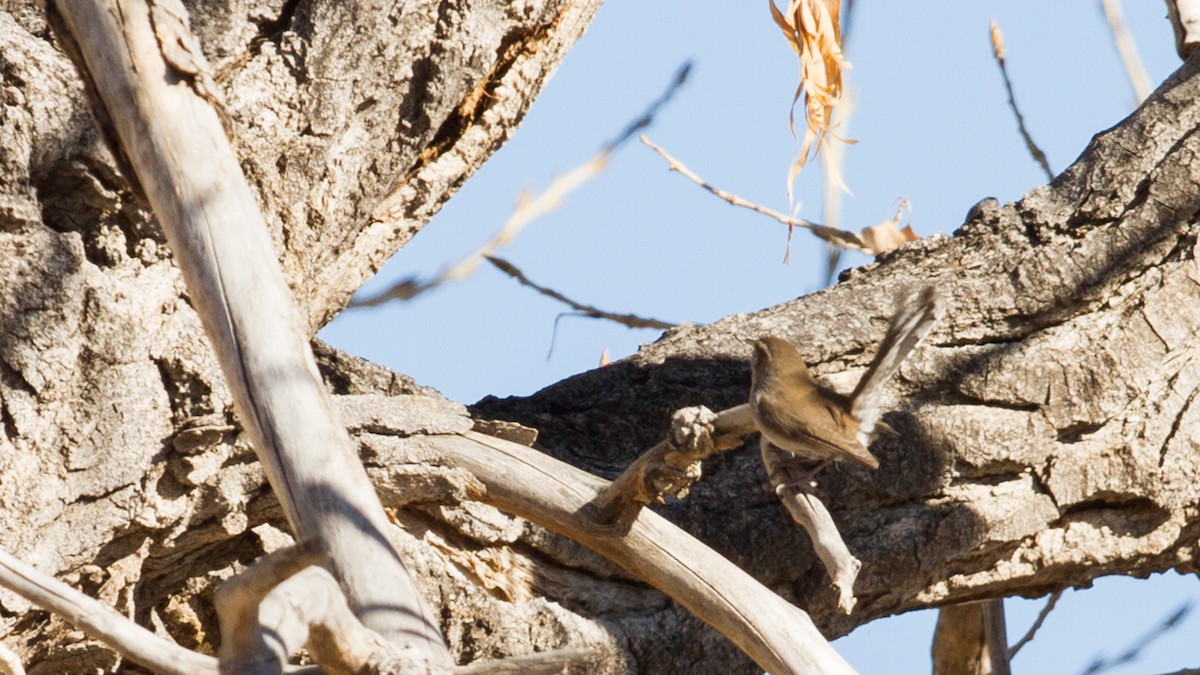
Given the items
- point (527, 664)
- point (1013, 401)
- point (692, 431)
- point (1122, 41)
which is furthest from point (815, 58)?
point (1122, 41)

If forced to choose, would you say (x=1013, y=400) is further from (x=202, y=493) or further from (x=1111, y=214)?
(x=202, y=493)

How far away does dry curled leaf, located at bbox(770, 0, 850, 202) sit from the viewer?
2742 millimetres

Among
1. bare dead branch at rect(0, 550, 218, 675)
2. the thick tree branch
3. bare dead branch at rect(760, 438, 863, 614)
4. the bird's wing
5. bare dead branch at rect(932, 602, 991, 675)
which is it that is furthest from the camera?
bare dead branch at rect(932, 602, 991, 675)

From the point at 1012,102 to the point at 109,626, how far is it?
3687 mm

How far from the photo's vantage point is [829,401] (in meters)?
Result: 2.18

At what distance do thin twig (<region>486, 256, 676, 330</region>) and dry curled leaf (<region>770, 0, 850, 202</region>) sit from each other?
5.37 feet

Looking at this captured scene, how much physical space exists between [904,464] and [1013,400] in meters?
0.28

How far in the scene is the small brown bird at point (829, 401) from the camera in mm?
1945

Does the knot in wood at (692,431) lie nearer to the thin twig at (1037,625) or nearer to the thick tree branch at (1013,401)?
the thick tree branch at (1013,401)

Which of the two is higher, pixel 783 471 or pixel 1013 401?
pixel 1013 401

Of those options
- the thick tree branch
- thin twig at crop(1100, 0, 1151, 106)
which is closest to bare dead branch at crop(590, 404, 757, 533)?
the thick tree branch

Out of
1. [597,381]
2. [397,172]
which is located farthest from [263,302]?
[597,381]

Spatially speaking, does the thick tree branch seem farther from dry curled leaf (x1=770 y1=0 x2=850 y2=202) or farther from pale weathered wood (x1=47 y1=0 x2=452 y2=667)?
pale weathered wood (x1=47 y1=0 x2=452 y2=667)

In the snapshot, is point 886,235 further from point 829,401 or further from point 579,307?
point 829,401
